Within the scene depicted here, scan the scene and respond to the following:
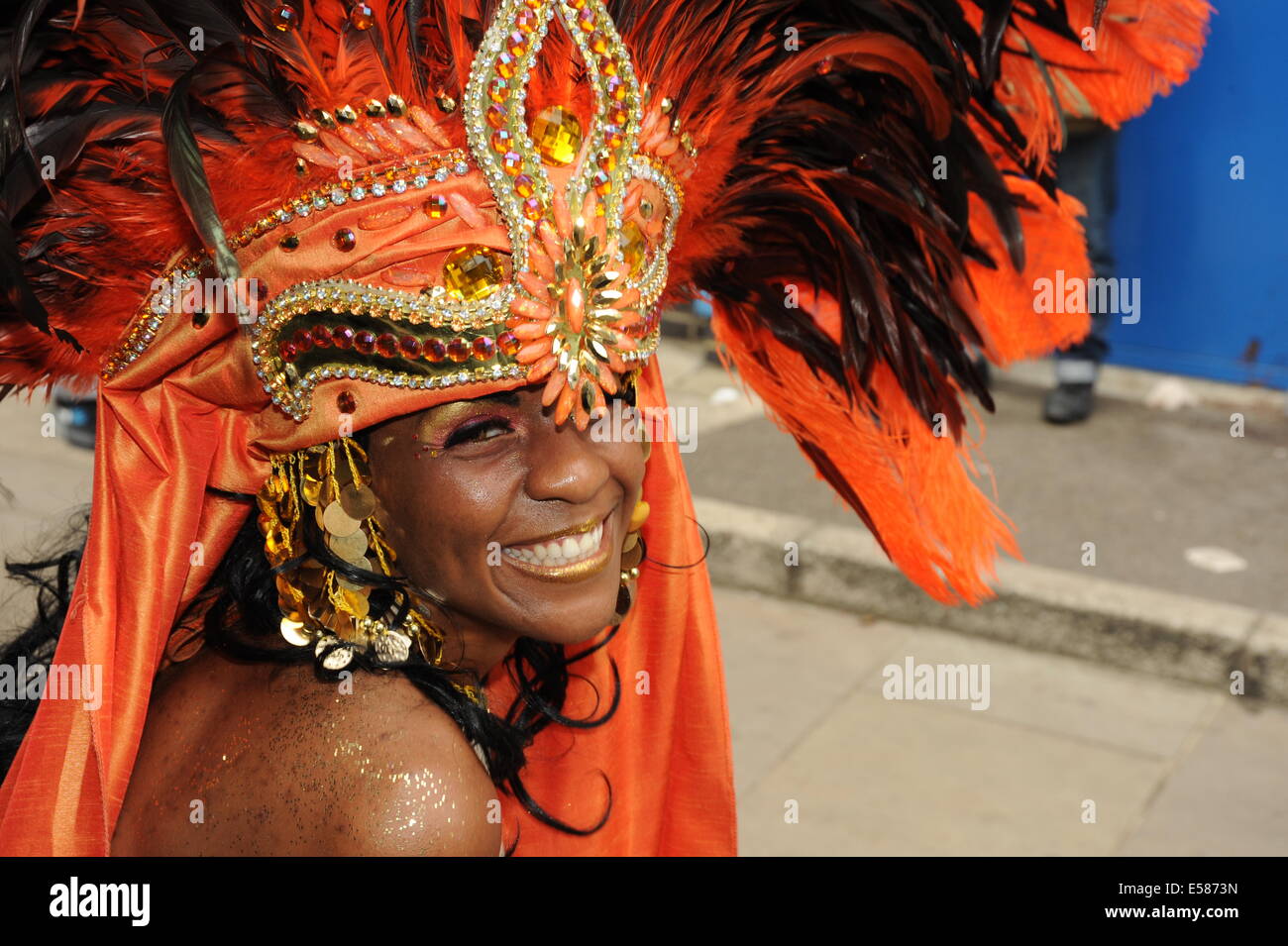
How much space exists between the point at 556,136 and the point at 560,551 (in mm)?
491

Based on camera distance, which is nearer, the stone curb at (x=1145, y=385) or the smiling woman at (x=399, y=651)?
the smiling woman at (x=399, y=651)

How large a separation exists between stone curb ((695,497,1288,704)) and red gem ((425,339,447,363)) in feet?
11.3

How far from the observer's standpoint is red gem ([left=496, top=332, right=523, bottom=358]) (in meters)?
1.60

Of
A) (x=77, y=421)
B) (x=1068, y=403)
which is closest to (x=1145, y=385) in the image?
(x=1068, y=403)

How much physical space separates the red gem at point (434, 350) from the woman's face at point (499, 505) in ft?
0.21

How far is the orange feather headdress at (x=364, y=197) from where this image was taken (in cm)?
156

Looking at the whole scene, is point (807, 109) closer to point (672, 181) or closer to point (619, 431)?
point (672, 181)

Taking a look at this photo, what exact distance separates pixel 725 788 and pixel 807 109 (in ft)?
3.44

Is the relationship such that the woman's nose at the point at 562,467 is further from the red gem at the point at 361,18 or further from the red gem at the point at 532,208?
the red gem at the point at 361,18

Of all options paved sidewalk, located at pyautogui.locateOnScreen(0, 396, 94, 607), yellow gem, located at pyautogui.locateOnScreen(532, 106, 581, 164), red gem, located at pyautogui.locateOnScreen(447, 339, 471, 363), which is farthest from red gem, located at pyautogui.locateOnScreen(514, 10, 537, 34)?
paved sidewalk, located at pyautogui.locateOnScreen(0, 396, 94, 607)

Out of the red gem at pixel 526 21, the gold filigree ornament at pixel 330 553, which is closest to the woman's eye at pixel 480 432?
the gold filigree ornament at pixel 330 553

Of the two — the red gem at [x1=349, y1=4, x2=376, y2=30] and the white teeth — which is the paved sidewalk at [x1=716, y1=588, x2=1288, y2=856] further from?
the red gem at [x1=349, y1=4, x2=376, y2=30]

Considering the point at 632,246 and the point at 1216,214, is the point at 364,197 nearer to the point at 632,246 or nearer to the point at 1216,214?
the point at 632,246
